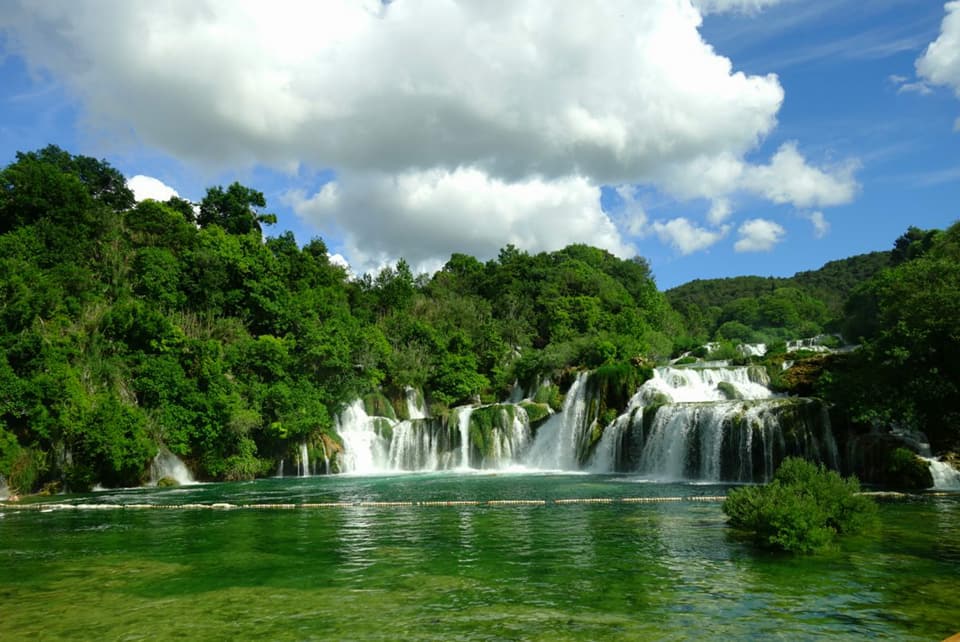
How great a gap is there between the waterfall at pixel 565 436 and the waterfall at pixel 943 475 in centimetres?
1751

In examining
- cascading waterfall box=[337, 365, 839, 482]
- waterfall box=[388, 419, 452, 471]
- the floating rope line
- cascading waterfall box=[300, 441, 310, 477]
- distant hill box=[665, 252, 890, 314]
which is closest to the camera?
the floating rope line

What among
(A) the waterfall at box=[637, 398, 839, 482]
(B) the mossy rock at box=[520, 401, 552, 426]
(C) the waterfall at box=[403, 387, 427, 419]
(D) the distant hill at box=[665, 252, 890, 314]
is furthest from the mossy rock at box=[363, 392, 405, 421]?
(D) the distant hill at box=[665, 252, 890, 314]

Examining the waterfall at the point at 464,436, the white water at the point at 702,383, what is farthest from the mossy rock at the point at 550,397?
the white water at the point at 702,383

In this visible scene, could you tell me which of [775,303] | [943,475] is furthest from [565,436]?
[775,303]

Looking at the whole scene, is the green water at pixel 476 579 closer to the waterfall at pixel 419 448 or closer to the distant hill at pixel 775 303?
the waterfall at pixel 419 448

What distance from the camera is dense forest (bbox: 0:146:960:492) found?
82.9ft

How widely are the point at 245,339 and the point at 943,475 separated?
33992mm

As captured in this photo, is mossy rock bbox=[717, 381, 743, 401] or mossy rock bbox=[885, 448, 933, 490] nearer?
mossy rock bbox=[885, 448, 933, 490]

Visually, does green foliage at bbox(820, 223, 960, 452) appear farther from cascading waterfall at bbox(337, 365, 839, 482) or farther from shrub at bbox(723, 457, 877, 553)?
shrub at bbox(723, 457, 877, 553)

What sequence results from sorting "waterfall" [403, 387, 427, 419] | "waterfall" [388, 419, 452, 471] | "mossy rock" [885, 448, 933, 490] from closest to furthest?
"mossy rock" [885, 448, 933, 490] → "waterfall" [388, 419, 452, 471] → "waterfall" [403, 387, 427, 419]

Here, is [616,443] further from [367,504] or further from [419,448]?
[367,504]

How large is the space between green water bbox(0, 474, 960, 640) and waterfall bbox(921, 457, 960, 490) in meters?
5.24

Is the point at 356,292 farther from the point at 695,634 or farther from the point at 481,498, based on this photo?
the point at 695,634

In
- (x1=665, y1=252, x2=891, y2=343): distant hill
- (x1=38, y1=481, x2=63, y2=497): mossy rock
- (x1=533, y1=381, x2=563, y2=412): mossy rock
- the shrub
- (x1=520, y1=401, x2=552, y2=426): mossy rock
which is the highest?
(x1=665, y1=252, x2=891, y2=343): distant hill
